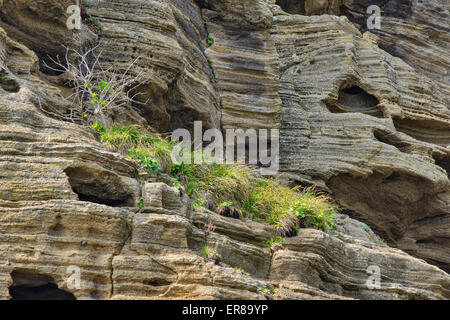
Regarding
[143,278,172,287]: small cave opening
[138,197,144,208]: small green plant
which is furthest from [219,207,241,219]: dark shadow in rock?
[143,278,172,287]: small cave opening

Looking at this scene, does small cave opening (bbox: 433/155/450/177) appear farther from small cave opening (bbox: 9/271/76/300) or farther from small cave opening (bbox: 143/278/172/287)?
small cave opening (bbox: 9/271/76/300)

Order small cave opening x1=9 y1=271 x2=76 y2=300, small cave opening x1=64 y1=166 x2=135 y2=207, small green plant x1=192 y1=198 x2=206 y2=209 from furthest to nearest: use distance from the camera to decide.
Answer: small green plant x1=192 y1=198 x2=206 y2=209 < small cave opening x1=64 y1=166 x2=135 y2=207 < small cave opening x1=9 y1=271 x2=76 y2=300

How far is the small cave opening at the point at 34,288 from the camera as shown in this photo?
26.5ft

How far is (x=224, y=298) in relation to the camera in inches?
323

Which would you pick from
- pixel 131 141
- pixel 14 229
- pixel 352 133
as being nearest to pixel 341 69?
pixel 352 133

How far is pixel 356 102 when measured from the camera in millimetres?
16688

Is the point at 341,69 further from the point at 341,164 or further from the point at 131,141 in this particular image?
the point at 131,141

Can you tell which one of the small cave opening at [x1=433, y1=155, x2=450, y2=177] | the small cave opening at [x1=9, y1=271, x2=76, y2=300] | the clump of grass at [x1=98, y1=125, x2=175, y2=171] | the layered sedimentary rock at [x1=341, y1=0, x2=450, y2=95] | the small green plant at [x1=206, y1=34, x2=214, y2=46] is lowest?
the small cave opening at [x1=9, y1=271, x2=76, y2=300]

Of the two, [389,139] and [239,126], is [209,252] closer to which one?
[239,126]

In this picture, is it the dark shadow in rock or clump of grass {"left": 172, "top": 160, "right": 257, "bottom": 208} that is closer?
the dark shadow in rock

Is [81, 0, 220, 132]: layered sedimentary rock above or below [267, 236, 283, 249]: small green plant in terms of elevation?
above

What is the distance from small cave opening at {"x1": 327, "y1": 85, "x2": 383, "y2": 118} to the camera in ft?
53.6

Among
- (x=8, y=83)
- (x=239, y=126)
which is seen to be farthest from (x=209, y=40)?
(x=8, y=83)

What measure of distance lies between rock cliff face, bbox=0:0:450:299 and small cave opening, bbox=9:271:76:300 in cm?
3
